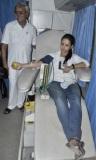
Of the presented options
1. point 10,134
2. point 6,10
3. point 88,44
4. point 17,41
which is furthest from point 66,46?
point 6,10

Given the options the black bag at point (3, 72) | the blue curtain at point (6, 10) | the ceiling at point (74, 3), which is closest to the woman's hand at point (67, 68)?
the ceiling at point (74, 3)

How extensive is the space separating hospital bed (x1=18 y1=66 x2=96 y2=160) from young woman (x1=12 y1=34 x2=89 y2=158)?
57 mm

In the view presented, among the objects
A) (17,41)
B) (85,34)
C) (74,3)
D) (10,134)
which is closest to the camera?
(74,3)

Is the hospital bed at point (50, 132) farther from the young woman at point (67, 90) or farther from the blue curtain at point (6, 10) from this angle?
the blue curtain at point (6, 10)

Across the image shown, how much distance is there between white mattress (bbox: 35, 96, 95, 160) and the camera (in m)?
1.84

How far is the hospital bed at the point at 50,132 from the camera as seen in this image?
1.84 metres

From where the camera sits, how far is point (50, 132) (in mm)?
2010

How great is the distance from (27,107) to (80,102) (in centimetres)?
65

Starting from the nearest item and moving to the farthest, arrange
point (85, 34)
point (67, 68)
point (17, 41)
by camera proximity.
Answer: point (67, 68), point (85, 34), point (17, 41)

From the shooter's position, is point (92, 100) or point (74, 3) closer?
point (92, 100)

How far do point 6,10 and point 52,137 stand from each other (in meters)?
2.51

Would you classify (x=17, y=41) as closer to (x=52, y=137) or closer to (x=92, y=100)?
(x=92, y=100)

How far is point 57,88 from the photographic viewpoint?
2.41 m

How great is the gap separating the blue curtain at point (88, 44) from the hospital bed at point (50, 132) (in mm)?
53
